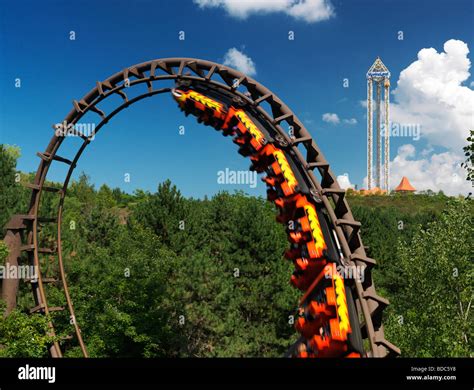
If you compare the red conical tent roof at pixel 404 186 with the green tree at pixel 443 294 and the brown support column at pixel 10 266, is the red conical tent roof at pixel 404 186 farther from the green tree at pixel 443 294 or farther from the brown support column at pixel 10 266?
the brown support column at pixel 10 266

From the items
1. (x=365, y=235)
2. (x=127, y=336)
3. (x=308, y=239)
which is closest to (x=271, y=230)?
(x=127, y=336)

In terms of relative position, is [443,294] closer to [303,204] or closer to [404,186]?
[303,204]

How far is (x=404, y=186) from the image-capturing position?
12606cm

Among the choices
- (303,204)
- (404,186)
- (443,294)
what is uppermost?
(404,186)

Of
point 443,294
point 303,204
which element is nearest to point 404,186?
point 443,294

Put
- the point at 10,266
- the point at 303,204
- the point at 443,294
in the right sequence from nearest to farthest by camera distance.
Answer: the point at 303,204 → the point at 10,266 → the point at 443,294

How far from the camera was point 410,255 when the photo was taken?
18.4m

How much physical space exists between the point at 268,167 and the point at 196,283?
13.9 meters

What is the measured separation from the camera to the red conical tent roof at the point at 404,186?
12544cm

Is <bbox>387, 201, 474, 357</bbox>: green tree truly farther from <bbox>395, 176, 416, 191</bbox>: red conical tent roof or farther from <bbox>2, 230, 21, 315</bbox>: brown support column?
<bbox>395, 176, 416, 191</bbox>: red conical tent roof

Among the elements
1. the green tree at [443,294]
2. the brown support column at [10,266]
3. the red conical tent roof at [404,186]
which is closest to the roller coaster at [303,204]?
the brown support column at [10,266]

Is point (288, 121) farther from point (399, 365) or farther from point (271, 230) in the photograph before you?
point (271, 230)

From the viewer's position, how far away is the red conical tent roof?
12544 cm

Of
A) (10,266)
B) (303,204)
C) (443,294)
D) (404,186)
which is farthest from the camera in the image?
(404,186)
